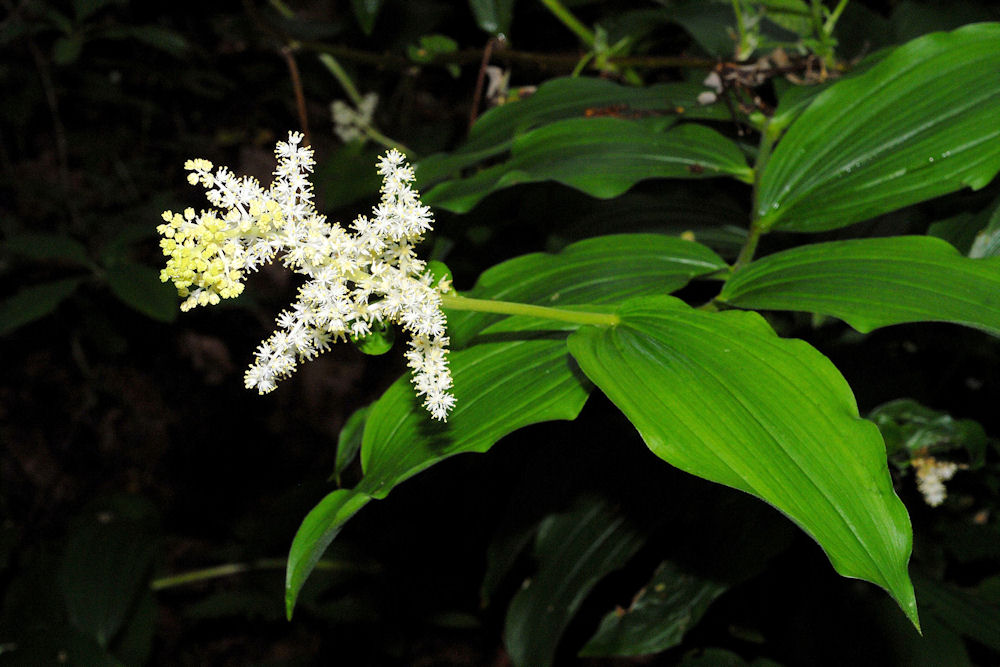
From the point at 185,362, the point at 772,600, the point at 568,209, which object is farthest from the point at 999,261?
the point at 185,362

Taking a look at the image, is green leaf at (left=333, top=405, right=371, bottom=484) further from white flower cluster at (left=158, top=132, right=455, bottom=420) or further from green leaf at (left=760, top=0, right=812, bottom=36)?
green leaf at (left=760, top=0, right=812, bottom=36)

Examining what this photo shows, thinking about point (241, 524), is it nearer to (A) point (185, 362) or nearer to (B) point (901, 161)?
(A) point (185, 362)

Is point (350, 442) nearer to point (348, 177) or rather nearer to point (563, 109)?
point (563, 109)

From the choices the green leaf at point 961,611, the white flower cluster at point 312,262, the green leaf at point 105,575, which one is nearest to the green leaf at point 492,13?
the white flower cluster at point 312,262

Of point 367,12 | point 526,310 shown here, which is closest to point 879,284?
point 526,310

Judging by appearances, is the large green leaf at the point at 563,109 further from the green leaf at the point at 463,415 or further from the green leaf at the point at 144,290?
the green leaf at the point at 144,290

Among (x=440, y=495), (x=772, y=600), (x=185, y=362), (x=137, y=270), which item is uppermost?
(x=137, y=270)

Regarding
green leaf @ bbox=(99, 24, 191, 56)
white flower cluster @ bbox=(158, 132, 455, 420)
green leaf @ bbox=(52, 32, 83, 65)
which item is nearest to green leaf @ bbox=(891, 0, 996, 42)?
white flower cluster @ bbox=(158, 132, 455, 420)
